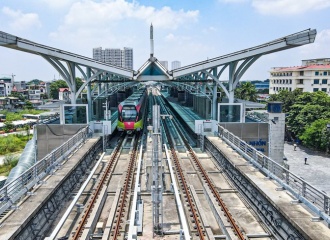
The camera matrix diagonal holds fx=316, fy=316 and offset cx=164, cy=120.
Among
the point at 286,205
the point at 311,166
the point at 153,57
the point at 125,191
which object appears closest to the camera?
the point at 286,205

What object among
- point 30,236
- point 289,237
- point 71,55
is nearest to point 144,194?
point 30,236

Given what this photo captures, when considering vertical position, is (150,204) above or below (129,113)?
below

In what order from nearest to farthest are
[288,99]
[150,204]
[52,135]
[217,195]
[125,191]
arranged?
[150,204]
[217,195]
[125,191]
[52,135]
[288,99]

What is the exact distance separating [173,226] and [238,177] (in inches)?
Result: 175

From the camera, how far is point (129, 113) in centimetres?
2342

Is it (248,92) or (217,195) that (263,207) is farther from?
(248,92)

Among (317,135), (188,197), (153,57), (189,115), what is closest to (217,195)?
(188,197)

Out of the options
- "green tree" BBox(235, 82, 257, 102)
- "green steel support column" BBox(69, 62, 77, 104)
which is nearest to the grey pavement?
"green tree" BBox(235, 82, 257, 102)

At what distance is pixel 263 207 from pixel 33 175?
25.8 ft

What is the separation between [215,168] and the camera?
55.2 ft

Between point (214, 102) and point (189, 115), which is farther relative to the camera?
point (189, 115)

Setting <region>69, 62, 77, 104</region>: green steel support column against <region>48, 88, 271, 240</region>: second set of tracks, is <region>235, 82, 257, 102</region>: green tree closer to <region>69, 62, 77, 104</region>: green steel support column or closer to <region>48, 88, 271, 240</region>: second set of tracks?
<region>48, 88, 271, 240</region>: second set of tracks

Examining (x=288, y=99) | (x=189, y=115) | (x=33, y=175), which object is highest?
(x=288, y=99)

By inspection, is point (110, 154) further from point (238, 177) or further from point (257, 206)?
point (257, 206)
